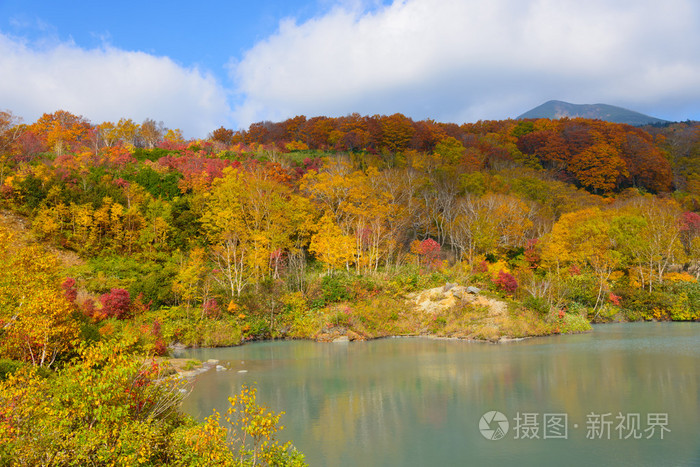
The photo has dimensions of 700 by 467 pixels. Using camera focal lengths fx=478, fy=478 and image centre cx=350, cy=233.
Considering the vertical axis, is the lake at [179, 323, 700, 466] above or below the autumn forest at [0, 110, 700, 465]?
below

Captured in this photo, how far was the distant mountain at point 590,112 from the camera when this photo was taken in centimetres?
13688

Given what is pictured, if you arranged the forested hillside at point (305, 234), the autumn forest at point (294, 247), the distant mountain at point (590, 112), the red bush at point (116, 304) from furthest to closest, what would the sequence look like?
the distant mountain at point (590, 112) < the forested hillside at point (305, 234) < the autumn forest at point (294, 247) < the red bush at point (116, 304)

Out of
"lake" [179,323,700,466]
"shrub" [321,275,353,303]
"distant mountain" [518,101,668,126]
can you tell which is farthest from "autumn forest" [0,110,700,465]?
"distant mountain" [518,101,668,126]

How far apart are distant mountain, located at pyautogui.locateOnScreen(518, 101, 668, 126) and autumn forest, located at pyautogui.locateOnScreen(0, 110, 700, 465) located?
3960 inches

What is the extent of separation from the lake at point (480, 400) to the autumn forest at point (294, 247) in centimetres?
324

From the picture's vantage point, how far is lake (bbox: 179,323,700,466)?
9.38 metres

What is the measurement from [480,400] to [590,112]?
166618mm

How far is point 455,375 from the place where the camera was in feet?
51.4

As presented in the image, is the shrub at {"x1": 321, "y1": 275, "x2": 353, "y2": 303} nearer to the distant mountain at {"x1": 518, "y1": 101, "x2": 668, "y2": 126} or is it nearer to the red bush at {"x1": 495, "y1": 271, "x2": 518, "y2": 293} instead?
the red bush at {"x1": 495, "y1": 271, "x2": 518, "y2": 293}

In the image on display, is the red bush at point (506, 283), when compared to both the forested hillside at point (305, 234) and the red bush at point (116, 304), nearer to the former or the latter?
the forested hillside at point (305, 234)

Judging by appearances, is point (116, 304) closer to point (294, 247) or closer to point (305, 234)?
point (294, 247)

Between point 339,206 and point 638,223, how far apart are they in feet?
68.1

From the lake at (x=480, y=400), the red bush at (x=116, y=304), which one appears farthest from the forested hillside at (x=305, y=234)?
the lake at (x=480, y=400)

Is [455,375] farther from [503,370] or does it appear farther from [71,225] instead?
[71,225]
